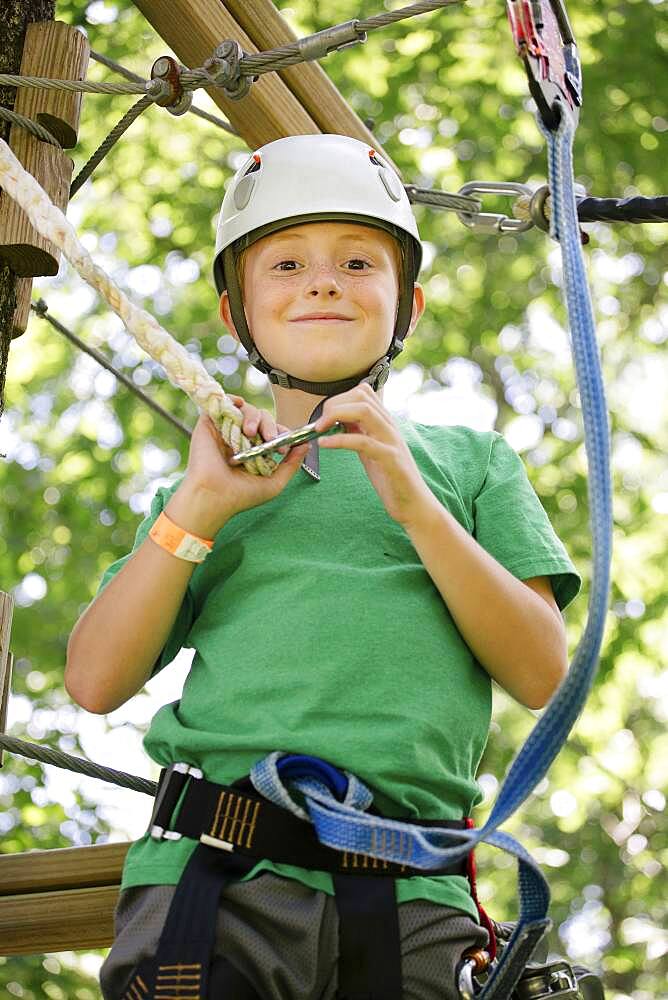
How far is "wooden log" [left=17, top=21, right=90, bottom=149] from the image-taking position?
2.50m

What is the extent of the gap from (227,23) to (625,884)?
753cm

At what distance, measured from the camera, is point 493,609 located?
1871mm

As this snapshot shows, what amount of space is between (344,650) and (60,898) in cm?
96

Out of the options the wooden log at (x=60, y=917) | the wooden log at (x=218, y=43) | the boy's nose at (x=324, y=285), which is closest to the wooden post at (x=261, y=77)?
the wooden log at (x=218, y=43)

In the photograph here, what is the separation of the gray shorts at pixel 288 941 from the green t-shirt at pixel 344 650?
28 mm

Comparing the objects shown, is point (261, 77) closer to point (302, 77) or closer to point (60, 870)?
point (302, 77)

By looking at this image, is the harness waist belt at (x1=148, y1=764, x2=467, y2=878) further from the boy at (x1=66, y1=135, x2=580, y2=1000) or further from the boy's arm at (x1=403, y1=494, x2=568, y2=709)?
the boy's arm at (x1=403, y1=494, x2=568, y2=709)

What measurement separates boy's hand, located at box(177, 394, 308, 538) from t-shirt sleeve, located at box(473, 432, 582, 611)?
331mm

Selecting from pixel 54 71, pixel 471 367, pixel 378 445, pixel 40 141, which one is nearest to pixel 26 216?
pixel 40 141

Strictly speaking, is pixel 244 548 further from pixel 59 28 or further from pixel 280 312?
pixel 59 28

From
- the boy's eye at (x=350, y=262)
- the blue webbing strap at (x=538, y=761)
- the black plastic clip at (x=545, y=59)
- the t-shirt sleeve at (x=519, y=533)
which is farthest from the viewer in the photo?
the boy's eye at (x=350, y=262)

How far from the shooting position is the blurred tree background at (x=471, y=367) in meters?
7.04

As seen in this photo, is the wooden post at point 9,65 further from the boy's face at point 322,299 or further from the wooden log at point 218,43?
the boy's face at point 322,299

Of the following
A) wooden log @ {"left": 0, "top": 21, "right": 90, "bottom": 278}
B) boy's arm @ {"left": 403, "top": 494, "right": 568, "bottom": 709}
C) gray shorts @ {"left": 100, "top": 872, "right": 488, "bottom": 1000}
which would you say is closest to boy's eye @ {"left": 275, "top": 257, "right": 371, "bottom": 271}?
wooden log @ {"left": 0, "top": 21, "right": 90, "bottom": 278}
